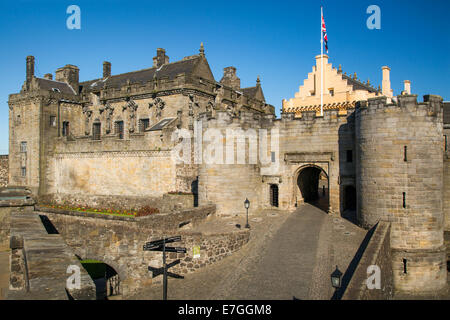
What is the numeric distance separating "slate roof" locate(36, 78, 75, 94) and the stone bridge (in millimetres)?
19851

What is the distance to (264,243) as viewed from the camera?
1683 centimetres

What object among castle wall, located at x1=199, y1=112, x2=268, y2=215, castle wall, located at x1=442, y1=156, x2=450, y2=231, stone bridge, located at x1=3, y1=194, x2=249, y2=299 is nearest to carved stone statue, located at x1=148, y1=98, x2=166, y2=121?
castle wall, located at x1=199, y1=112, x2=268, y2=215

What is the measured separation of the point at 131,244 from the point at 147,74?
73.4ft

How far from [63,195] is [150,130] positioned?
13.0 metres

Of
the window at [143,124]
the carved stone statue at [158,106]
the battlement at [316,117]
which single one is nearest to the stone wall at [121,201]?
the window at [143,124]

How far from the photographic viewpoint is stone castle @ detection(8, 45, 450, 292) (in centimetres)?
1675

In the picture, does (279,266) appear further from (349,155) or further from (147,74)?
(147,74)

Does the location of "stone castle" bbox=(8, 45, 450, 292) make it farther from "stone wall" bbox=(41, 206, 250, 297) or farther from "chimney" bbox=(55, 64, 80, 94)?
"stone wall" bbox=(41, 206, 250, 297)

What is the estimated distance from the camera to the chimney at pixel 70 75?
1598 inches

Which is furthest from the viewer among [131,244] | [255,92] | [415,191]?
[255,92]

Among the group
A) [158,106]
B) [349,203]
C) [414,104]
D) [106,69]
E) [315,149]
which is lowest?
[349,203]

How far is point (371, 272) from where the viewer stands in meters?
11.4

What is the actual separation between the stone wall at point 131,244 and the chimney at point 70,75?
22.7 metres

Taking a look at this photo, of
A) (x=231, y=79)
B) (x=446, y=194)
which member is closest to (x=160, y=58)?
(x=231, y=79)
